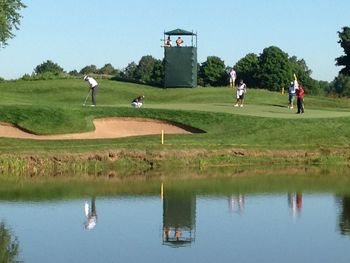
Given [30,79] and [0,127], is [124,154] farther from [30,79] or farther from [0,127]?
[30,79]

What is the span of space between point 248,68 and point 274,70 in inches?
253

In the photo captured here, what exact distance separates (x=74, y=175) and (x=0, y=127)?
10.2 metres

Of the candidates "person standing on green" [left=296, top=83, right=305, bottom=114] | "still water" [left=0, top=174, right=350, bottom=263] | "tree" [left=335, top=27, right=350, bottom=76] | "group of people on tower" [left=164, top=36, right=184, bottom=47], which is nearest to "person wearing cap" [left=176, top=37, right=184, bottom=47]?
"group of people on tower" [left=164, top=36, right=184, bottom=47]

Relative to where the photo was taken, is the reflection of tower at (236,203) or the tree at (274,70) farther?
the tree at (274,70)

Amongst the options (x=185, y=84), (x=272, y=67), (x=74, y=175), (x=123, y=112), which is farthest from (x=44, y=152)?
(x=272, y=67)

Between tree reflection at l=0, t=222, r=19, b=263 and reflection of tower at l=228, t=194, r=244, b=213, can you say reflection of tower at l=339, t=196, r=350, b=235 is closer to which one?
reflection of tower at l=228, t=194, r=244, b=213

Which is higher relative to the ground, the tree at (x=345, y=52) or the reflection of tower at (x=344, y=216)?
the tree at (x=345, y=52)

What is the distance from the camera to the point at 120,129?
160ft

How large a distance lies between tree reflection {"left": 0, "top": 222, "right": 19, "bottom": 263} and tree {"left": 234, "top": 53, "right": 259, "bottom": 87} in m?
117

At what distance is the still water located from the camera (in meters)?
21.1

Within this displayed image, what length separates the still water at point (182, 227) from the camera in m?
21.1

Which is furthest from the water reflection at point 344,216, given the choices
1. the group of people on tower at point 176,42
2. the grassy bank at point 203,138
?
the group of people on tower at point 176,42

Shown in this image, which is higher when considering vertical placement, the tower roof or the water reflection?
the tower roof

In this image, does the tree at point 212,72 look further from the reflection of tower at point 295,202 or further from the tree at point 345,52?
the reflection of tower at point 295,202
